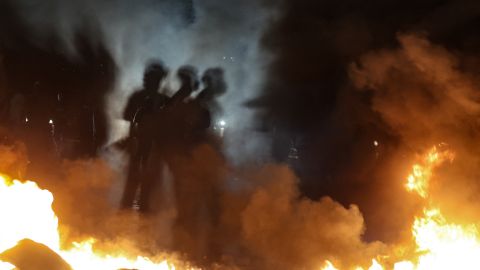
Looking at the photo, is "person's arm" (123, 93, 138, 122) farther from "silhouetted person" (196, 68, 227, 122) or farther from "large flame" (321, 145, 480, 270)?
"large flame" (321, 145, 480, 270)

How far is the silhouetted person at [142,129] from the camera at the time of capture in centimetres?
1073

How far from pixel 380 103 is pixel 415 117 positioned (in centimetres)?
92

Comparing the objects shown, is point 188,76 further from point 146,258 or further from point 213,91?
point 146,258

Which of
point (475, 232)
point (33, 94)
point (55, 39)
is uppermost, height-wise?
point (55, 39)

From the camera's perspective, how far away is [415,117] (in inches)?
345

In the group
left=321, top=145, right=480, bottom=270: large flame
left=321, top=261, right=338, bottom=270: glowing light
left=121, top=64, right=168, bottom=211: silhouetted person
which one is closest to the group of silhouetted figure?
left=121, top=64, right=168, bottom=211: silhouetted person

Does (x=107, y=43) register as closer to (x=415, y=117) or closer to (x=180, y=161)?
(x=180, y=161)

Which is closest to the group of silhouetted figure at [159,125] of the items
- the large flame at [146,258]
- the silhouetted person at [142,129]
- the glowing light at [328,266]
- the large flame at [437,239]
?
the silhouetted person at [142,129]

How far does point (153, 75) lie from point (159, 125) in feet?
3.87

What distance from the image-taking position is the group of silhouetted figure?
35.3 ft

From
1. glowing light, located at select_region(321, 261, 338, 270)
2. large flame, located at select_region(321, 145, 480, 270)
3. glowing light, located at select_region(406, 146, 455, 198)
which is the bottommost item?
glowing light, located at select_region(321, 261, 338, 270)

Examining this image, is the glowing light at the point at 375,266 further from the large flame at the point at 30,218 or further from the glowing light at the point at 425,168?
the large flame at the point at 30,218

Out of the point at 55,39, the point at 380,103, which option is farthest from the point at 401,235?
the point at 55,39

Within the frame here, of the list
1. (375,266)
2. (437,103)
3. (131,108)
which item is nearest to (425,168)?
(437,103)
